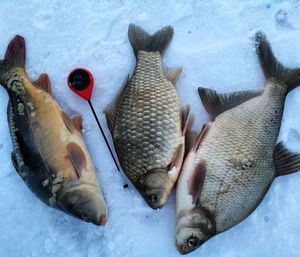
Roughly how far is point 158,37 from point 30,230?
1.11 meters

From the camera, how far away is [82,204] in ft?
5.63

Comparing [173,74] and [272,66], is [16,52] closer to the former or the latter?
[173,74]

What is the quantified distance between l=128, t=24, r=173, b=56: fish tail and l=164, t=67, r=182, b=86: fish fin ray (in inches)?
3.9

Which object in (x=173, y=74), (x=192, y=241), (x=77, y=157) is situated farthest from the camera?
(x=173, y=74)

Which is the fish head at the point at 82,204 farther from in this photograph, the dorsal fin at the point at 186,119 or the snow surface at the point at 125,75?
the dorsal fin at the point at 186,119

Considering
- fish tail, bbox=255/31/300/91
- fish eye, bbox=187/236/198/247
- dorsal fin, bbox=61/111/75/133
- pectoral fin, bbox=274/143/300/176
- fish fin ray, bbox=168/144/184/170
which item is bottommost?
fish eye, bbox=187/236/198/247

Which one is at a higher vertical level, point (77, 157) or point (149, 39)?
point (149, 39)

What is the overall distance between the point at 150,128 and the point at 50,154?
444 mm

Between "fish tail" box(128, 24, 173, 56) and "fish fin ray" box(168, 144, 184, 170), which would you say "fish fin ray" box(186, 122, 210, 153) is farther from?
"fish tail" box(128, 24, 173, 56)

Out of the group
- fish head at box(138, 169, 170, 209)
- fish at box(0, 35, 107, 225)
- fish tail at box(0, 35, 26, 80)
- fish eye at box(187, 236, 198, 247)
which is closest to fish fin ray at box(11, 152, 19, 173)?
fish at box(0, 35, 107, 225)

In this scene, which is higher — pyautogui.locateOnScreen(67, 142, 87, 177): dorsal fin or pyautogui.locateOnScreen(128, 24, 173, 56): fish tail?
pyautogui.locateOnScreen(128, 24, 173, 56): fish tail

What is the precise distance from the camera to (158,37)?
6.36 ft

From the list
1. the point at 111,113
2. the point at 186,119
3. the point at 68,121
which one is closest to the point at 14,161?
the point at 68,121

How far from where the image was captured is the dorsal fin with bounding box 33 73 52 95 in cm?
193
